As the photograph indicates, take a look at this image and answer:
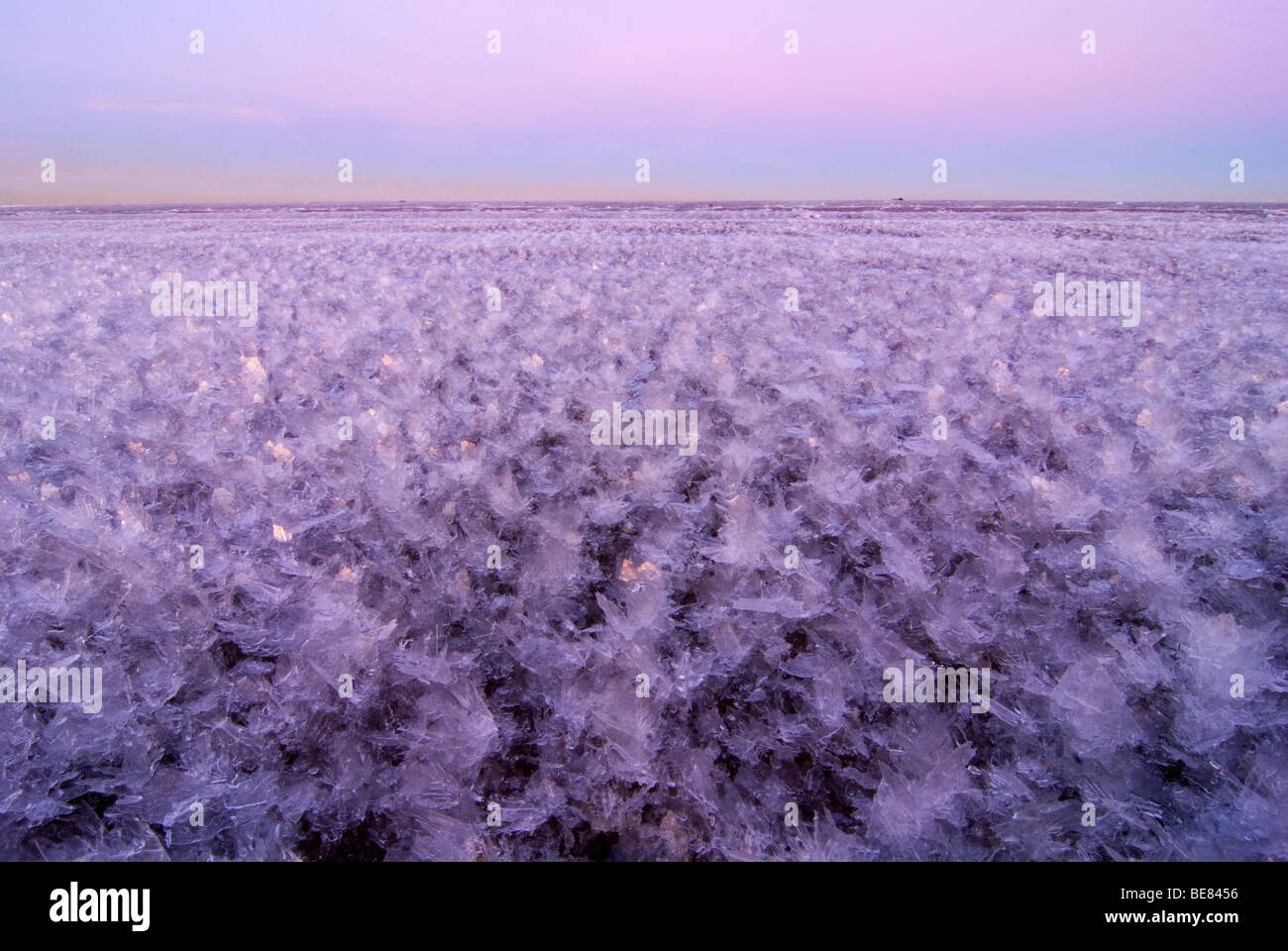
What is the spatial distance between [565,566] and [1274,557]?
2.07 metres

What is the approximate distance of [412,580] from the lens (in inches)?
79.1

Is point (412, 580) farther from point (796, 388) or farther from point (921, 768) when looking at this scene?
point (796, 388)

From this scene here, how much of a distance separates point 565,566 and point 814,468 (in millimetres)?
1015

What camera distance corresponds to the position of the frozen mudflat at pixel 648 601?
4.68 feet

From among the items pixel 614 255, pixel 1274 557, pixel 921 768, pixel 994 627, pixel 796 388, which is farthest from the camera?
pixel 614 255

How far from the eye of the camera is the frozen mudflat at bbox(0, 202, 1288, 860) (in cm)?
143

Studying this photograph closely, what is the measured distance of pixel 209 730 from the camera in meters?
1.57

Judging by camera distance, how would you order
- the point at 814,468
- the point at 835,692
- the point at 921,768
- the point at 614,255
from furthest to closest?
1. the point at 614,255
2. the point at 814,468
3. the point at 835,692
4. the point at 921,768

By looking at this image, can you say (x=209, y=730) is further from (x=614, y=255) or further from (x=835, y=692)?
(x=614, y=255)

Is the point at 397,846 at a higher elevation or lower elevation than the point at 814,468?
lower

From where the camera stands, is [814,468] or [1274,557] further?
[814,468]

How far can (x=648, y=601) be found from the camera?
193 centimetres

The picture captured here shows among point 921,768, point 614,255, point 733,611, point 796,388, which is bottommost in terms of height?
point 921,768
